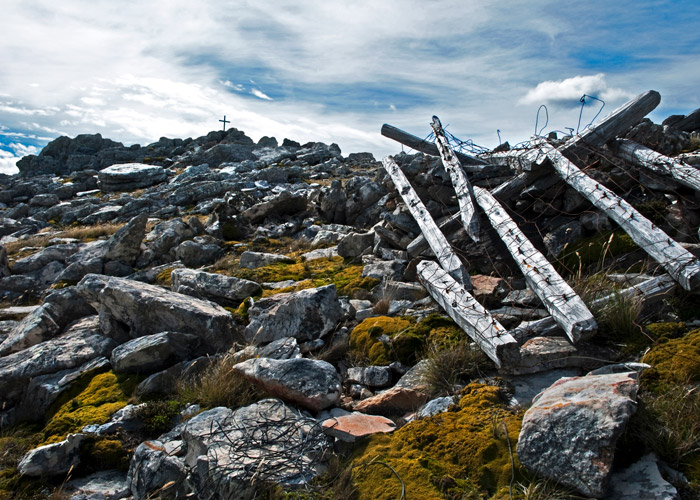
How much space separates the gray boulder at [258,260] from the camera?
10.9m

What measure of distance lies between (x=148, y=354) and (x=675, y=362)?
19.3 ft

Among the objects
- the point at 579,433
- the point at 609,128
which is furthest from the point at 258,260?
the point at 579,433

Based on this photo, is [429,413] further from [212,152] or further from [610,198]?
[212,152]

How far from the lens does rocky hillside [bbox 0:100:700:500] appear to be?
10.9ft

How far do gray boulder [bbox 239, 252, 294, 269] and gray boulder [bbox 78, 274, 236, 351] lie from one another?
396 centimetres

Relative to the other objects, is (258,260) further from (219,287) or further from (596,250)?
(596,250)

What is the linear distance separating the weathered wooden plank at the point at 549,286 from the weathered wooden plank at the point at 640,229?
121 centimetres

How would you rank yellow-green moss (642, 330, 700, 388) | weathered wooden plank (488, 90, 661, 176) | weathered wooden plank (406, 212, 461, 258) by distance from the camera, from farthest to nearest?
weathered wooden plank (406, 212, 461, 258)
weathered wooden plank (488, 90, 661, 176)
yellow-green moss (642, 330, 700, 388)

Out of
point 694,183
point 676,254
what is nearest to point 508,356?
point 676,254

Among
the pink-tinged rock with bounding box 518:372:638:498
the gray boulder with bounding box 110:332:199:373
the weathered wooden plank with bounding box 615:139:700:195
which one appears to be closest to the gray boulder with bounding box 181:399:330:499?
the gray boulder with bounding box 110:332:199:373

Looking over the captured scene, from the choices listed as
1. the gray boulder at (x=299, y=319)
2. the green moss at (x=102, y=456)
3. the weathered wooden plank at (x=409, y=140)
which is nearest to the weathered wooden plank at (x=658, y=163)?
the weathered wooden plank at (x=409, y=140)

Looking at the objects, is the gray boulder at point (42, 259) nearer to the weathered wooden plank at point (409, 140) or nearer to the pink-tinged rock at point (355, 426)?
the weathered wooden plank at point (409, 140)

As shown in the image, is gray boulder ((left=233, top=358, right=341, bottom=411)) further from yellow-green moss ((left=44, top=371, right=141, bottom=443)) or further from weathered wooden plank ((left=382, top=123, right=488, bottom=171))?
weathered wooden plank ((left=382, top=123, right=488, bottom=171))

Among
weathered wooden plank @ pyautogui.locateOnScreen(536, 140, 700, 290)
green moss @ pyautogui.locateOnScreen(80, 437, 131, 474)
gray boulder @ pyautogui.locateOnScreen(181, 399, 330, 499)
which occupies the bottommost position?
green moss @ pyautogui.locateOnScreen(80, 437, 131, 474)
